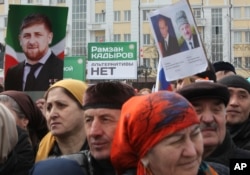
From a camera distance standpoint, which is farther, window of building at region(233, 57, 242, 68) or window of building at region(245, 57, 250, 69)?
window of building at region(245, 57, 250, 69)

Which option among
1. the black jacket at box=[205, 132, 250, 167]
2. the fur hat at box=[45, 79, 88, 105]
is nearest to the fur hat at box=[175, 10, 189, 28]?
the fur hat at box=[45, 79, 88, 105]

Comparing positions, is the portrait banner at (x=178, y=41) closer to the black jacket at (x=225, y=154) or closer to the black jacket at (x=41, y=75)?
the black jacket at (x=41, y=75)

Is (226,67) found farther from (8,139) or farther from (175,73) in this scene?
(8,139)

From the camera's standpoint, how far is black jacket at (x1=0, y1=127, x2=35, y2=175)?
2.64 m

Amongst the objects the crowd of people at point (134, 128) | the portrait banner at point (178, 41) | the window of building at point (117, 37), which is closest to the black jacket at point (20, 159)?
the crowd of people at point (134, 128)

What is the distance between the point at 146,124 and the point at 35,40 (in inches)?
105

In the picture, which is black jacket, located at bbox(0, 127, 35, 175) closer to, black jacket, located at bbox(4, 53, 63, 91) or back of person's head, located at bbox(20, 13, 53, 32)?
black jacket, located at bbox(4, 53, 63, 91)

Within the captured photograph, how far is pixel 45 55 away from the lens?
15.7ft

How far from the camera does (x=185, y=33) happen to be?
4.38m

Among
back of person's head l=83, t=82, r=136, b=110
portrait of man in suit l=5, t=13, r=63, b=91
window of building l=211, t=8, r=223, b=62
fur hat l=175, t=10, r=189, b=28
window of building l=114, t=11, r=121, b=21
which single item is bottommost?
back of person's head l=83, t=82, r=136, b=110

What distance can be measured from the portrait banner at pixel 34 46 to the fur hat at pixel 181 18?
104 cm

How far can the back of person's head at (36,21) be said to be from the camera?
477 cm

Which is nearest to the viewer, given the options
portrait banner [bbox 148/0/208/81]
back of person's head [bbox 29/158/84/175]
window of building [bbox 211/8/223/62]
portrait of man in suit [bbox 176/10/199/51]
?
back of person's head [bbox 29/158/84/175]

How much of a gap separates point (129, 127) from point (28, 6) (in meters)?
2.86
